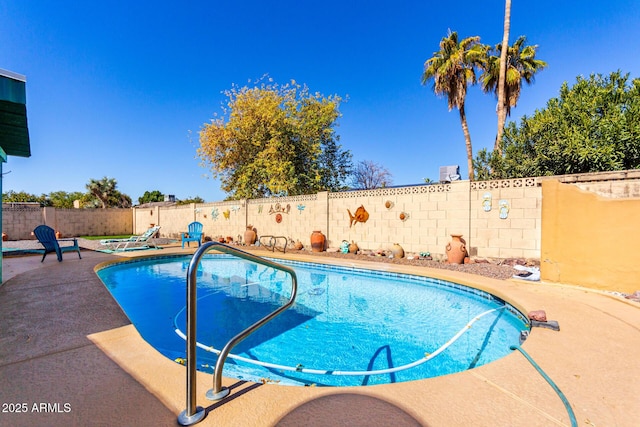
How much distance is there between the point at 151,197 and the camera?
48.0 m

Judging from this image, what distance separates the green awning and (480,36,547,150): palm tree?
662 inches

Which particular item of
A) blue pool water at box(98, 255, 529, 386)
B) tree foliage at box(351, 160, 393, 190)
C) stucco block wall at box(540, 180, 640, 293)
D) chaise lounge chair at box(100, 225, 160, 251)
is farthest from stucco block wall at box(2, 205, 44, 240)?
tree foliage at box(351, 160, 393, 190)

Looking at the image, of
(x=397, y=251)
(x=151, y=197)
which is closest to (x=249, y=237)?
(x=397, y=251)

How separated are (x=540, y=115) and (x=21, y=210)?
87.1 ft

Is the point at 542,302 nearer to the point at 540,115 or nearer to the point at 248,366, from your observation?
the point at 248,366

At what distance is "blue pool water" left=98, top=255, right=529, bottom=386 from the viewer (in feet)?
11.0

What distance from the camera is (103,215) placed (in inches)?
796

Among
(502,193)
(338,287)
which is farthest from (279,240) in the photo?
(502,193)

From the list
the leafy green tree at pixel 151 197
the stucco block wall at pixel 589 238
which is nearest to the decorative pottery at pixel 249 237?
the stucco block wall at pixel 589 238

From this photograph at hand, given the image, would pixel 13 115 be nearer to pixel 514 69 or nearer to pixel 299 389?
pixel 299 389

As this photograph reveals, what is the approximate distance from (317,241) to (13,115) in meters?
8.77

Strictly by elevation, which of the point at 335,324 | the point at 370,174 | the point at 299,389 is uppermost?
the point at 370,174

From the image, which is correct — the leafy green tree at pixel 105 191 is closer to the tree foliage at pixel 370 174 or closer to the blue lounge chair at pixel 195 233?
the blue lounge chair at pixel 195 233

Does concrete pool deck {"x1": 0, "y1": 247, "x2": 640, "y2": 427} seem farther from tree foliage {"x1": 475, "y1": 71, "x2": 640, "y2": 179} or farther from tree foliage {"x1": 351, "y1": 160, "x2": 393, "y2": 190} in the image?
tree foliage {"x1": 351, "y1": 160, "x2": 393, "y2": 190}
